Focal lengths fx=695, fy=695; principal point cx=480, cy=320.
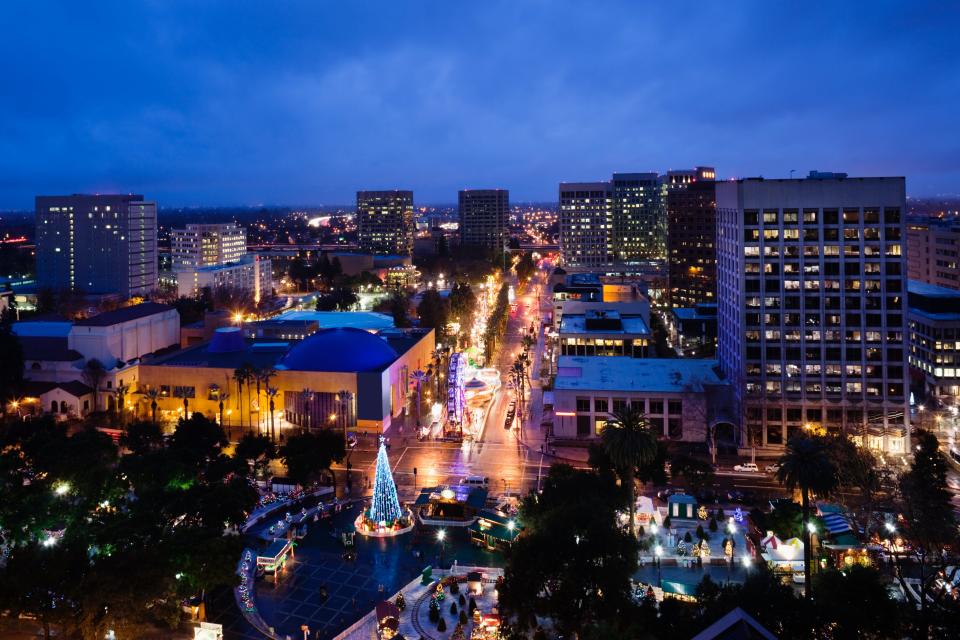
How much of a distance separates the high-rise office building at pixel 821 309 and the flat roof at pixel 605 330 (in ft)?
83.7

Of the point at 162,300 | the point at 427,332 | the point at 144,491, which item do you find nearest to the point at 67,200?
the point at 162,300

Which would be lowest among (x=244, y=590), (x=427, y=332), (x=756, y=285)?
(x=244, y=590)

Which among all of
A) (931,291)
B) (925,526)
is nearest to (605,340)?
(931,291)

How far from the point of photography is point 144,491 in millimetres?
34812

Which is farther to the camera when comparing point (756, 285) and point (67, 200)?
point (67, 200)

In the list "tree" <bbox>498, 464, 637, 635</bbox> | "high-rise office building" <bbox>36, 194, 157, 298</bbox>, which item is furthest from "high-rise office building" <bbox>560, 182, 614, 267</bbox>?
"tree" <bbox>498, 464, 637, 635</bbox>

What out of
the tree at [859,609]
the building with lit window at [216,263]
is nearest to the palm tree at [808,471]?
the tree at [859,609]

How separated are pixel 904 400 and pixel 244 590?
47875mm

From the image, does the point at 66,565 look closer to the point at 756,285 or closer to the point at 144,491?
the point at 144,491

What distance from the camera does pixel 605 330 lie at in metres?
81.8

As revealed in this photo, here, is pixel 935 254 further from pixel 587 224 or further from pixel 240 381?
pixel 240 381

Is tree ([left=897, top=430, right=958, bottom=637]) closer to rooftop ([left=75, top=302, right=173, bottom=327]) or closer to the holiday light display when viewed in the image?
the holiday light display

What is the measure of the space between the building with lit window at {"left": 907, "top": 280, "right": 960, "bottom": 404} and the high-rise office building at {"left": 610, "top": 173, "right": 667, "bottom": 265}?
85.6 metres

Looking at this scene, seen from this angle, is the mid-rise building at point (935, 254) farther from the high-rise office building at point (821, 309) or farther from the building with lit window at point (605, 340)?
the high-rise office building at point (821, 309)
